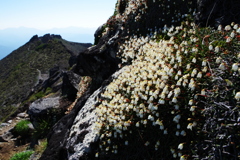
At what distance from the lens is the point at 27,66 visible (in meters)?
56.4

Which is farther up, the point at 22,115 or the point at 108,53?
the point at 108,53

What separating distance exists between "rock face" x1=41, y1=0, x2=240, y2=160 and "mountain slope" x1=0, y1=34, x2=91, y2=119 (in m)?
27.7

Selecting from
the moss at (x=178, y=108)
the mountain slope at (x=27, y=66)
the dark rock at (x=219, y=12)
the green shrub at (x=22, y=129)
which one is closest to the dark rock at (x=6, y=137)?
the green shrub at (x=22, y=129)

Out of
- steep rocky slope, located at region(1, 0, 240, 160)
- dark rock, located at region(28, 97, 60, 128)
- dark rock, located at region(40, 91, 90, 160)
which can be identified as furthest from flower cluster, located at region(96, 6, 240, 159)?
dark rock, located at region(28, 97, 60, 128)

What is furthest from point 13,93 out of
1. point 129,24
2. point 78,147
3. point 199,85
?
point 199,85

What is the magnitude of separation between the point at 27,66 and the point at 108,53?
52.9 metres

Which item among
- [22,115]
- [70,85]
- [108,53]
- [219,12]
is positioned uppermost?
[219,12]

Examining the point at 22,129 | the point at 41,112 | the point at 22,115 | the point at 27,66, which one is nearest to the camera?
the point at 41,112

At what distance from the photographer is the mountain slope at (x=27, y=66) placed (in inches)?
1654

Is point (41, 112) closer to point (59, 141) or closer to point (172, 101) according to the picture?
point (59, 141)

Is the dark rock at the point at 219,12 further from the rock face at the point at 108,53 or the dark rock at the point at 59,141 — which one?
the dark rock at the point at 59,141

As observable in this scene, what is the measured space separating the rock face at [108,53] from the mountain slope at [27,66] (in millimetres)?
27667

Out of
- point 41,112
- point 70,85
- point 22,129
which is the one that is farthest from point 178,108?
point 22,129

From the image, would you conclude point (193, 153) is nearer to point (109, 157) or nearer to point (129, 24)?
point (109, 157)
